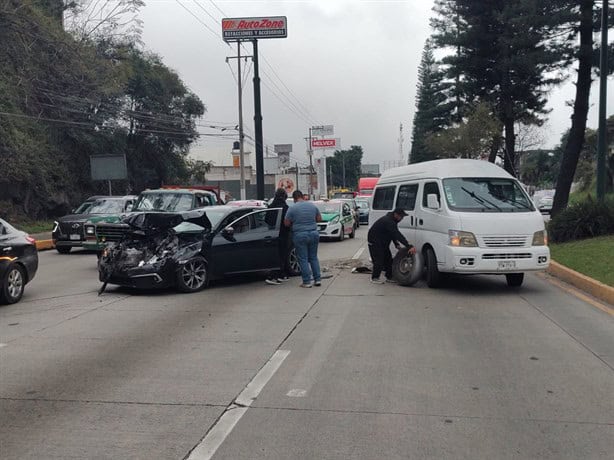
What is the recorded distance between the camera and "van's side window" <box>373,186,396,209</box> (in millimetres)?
13305

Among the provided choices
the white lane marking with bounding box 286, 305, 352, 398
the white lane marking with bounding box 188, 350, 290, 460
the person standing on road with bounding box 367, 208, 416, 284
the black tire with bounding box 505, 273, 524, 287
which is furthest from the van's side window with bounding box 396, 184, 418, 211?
the white lane marking with bounding box 188, 350, 290, 460

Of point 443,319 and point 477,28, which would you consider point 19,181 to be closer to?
point 477,28

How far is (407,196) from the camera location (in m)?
12.4

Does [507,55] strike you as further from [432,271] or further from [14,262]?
[14,262]

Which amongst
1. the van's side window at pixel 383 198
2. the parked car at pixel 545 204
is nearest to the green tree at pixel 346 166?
the parked car at pixel 545 204

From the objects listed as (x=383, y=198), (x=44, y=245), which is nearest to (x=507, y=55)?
(x=383, y=198)

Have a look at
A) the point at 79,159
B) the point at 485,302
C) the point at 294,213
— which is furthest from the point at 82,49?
the point at 485,302

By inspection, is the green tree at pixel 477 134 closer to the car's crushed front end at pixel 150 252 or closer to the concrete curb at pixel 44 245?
the concrete curb at pixel 44 245

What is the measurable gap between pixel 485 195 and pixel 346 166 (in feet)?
446

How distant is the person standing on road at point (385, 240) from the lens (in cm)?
1124

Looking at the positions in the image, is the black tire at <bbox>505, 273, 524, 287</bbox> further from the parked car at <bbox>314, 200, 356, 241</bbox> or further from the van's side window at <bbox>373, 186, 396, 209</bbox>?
the parked car at <bbox>314, 200, 356, 241</bbox>

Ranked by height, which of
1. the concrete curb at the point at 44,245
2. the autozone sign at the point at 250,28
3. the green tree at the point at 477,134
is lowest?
the concrete curb at the point at 44,245

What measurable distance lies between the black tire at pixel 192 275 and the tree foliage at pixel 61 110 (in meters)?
18.4

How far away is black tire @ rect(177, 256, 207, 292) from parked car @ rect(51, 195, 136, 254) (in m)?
8.07
